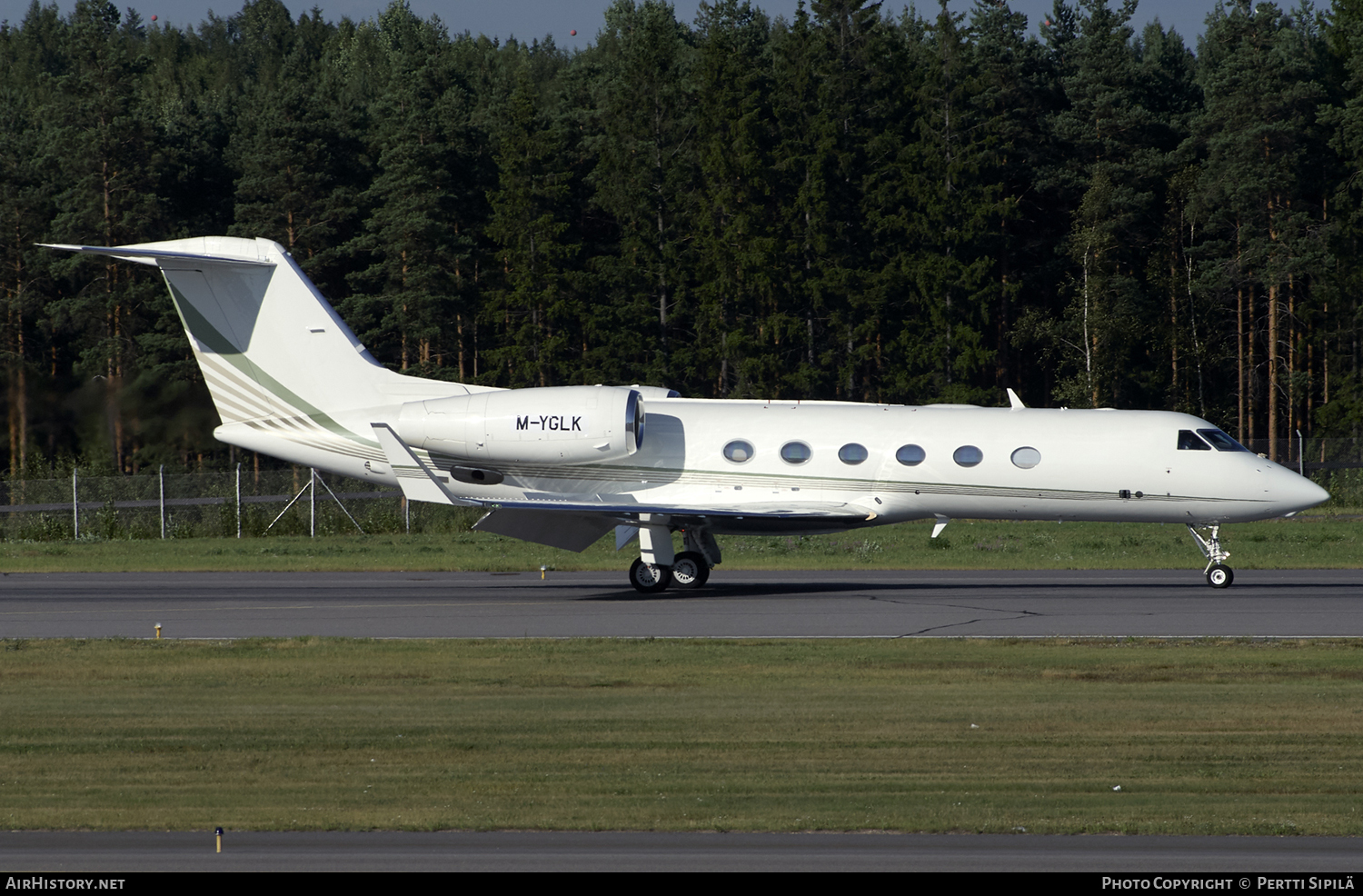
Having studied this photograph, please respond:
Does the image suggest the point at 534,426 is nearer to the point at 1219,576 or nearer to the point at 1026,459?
the point at 1026,459

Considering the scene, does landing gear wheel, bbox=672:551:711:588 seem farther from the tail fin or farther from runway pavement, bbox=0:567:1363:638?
the tail fin

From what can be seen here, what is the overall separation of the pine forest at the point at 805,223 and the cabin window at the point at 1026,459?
117ft

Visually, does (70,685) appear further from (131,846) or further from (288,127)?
(288,127)

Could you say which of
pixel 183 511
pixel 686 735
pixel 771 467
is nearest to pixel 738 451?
pixel 771 467

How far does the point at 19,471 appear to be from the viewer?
39.2m

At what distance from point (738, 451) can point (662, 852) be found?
1563 cm

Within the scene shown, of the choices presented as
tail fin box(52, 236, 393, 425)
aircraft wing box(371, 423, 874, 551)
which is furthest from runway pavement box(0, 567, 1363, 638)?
tail fin box(52, 236, 393, 425)

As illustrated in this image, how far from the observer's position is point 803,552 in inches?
1252

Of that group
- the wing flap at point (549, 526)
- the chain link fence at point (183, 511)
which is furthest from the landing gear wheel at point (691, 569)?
the chain link fence at point (183, 511)

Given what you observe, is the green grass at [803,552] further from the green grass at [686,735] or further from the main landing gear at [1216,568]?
the green grass at [686,735]

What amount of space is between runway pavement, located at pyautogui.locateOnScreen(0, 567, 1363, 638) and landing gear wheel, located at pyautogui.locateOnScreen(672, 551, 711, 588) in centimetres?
22

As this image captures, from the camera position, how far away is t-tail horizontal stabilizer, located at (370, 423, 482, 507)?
23203 millimetres

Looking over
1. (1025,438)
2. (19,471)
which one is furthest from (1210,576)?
(19,471)

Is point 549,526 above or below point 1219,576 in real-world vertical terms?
above
